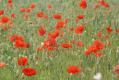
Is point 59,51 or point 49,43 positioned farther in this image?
point 59,51

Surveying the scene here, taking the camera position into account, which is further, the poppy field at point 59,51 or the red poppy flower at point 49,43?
the red poppy flower at point 49,43

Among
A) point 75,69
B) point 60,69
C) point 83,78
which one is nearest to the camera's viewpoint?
point 75,69

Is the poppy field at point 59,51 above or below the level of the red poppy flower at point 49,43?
below

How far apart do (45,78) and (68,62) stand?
1.97ft

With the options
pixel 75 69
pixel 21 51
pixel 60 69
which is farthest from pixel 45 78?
pixel 21 51

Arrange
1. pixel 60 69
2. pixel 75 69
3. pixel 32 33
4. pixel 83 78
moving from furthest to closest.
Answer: pixel 32 33
pixel 60 69
pixel 83 78
pixel 75 69

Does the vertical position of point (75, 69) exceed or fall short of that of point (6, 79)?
it exceeds it

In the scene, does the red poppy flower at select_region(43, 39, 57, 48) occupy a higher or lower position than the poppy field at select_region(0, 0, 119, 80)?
higher

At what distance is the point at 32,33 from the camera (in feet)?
25.1

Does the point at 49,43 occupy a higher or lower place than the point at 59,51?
higher

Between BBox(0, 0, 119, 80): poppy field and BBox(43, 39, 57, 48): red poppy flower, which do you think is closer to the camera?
BBox(0, 0, 119, 80): poppy field

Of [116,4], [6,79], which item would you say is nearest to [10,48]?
[6,79]

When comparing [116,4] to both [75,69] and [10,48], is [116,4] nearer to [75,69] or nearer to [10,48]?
[10,48]

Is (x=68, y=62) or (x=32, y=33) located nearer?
(x=68, y=62)
